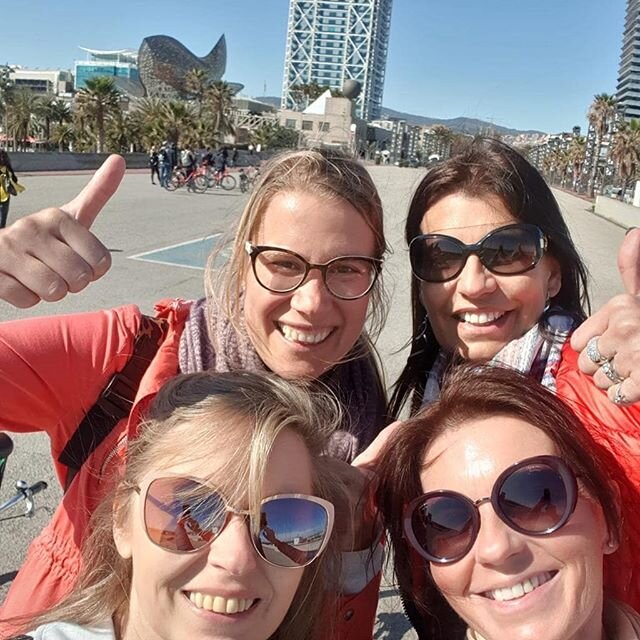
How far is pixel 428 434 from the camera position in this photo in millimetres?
1701

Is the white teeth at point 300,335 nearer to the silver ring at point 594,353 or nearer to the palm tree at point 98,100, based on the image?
the silver ring at point 594,353

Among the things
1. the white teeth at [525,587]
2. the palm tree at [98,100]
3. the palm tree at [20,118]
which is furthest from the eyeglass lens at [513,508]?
the palm tree at [20,118]

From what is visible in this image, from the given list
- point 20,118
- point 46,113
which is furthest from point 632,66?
point 20,118

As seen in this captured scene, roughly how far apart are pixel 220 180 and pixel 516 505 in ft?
87.5

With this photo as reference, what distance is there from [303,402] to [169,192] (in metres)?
23.6

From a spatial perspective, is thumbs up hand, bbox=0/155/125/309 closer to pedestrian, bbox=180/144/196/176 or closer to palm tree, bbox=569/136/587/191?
pedestrian, bbox=180/144/196/176

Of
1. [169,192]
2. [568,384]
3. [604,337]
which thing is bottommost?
[169,192]

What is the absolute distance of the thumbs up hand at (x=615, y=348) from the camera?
5.02 ft

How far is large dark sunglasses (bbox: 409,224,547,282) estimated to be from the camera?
6.79ft

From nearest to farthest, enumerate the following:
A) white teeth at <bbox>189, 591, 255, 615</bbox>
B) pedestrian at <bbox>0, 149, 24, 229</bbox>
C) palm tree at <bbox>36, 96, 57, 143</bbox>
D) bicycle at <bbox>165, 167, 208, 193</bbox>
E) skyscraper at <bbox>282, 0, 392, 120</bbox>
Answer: white teeth at <bbox>189, 591, 255, 615</bbox>
pedestrian at <bbox>0, 149, 24, 229</bbox>
bicycle at <bbox>165, 167, 208, 193</bbox>
palm tree at <bbox>36, 96, 57, 143</bbox>
skyscraper at <bbox>282, 0, 392, 120</bbox>

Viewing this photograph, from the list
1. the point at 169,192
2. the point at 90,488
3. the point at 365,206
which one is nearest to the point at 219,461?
the point at 90,488

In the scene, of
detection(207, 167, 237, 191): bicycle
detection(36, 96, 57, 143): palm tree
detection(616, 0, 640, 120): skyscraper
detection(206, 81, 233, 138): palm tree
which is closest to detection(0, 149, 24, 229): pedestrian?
detection(207, 167, 237, 191): bicycle

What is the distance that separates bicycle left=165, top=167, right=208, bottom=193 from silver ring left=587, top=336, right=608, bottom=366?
24.3 m

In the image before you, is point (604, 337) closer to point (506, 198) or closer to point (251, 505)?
point (506, 198)
